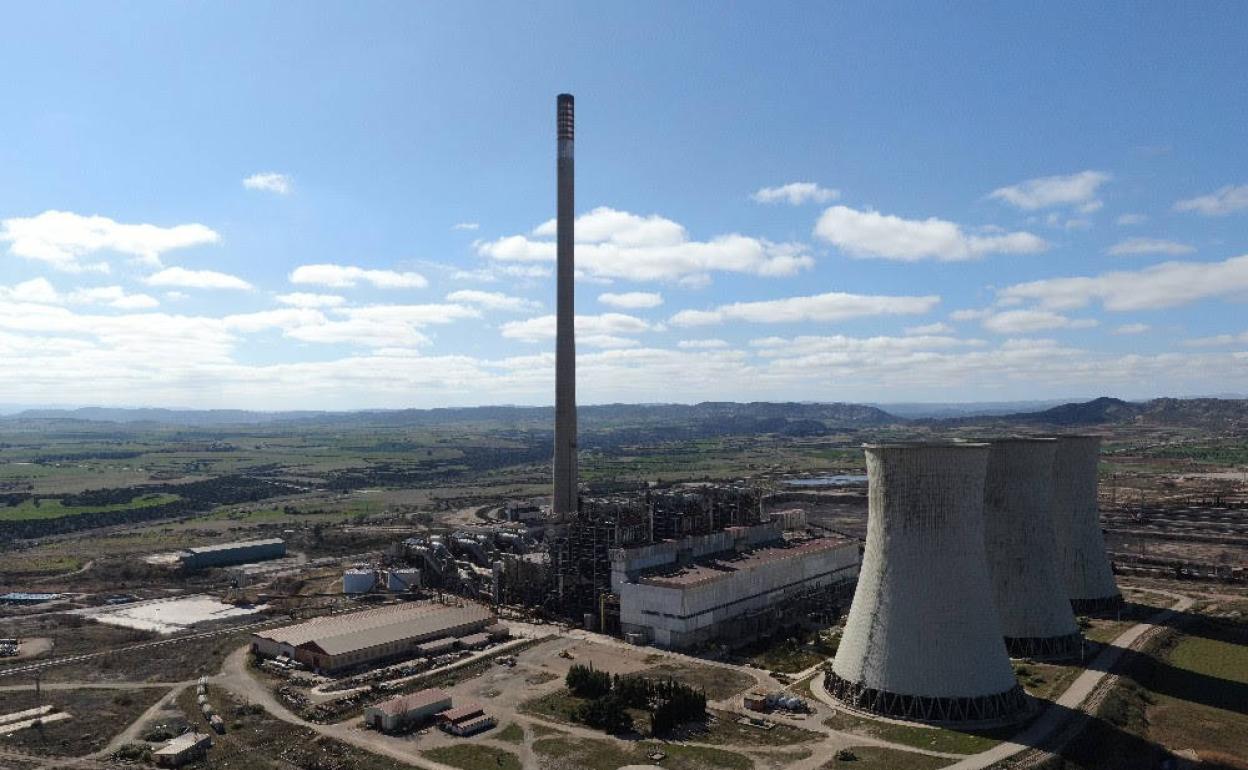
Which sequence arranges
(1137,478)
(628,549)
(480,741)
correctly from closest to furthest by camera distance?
(480,741)
(628,549)
(1137,478)

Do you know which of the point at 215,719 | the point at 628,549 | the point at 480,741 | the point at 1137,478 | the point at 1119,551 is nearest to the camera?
the point at 480,741

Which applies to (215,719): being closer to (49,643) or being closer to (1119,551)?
(49,643)

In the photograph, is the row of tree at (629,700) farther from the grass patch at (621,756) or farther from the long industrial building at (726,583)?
the long industrial building at (726,583)

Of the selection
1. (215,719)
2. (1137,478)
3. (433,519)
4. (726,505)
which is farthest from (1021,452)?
(1137,478)

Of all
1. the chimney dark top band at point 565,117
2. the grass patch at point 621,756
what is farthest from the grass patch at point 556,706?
the chimney dark top band at point 565,117

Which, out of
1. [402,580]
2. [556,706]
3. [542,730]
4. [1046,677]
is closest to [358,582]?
[402,580]

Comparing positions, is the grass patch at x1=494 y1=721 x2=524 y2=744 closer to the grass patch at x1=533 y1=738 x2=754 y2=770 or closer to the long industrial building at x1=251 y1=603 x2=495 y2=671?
the grass patch at x1=533 y1=738 x2=754 y2=770

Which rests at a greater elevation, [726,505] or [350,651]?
[726,505]

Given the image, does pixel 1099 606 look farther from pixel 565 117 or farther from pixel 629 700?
pixel 565 117
